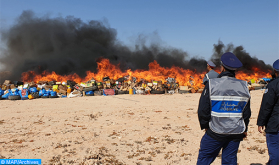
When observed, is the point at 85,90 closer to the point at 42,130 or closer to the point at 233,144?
the point at 42,130

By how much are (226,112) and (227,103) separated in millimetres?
116

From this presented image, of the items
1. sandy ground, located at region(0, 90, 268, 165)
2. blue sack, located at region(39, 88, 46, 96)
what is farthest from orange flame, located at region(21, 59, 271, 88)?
sandy ground, located at region(0, 90, 268, 165)

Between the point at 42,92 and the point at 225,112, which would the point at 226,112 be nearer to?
the point at 225,112

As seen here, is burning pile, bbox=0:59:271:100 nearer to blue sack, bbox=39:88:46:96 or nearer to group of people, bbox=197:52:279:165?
blue sack, bbox=39:88:46:96

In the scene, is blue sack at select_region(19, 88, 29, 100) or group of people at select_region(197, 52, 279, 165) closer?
group of people at select_region(197, 52, 279, 165)

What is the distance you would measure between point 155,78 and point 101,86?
16.6 ft

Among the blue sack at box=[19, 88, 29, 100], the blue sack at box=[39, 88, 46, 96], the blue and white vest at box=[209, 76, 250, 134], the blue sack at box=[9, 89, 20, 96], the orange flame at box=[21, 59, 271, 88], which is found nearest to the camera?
the blue and white vest at box=[209, 76, 250, 134]

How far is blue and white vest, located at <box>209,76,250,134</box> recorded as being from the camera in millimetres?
2486

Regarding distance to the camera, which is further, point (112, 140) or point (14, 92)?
point (14, 92)

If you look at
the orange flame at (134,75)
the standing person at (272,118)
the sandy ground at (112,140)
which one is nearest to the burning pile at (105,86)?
the orange flame at (134,75)

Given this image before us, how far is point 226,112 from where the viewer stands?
8.23 ft

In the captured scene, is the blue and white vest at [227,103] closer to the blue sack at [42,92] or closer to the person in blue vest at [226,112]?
the person in blue vest at [226,112]

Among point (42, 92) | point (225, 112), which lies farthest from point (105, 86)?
point (225, 112)

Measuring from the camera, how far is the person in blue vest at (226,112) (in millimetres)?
2494
